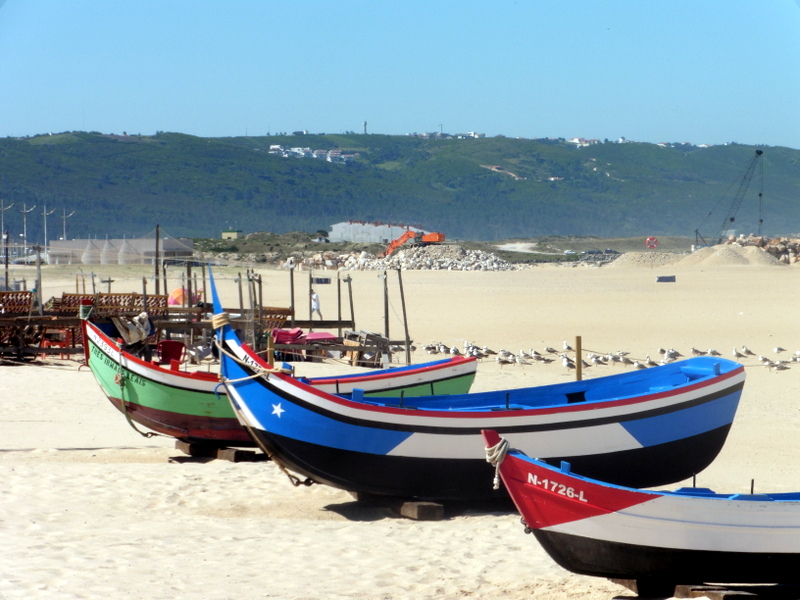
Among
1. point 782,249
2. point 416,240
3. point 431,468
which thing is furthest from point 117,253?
point 431,468

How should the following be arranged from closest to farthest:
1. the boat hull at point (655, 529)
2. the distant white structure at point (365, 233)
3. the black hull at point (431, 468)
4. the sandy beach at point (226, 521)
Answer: the boat hull at point (655, 529), the sandy beach at point (226, 521), the black hull at point (431, 468), the distant white structure at point (365, 233)

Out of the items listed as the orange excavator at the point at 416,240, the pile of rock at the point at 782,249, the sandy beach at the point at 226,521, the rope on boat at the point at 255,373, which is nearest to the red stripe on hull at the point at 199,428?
the sandy beach at the point at 226,521

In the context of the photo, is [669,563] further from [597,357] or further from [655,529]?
[597,357]

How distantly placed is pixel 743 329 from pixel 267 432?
1708 centimetres

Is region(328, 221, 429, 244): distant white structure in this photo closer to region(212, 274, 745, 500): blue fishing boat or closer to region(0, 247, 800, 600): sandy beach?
region(0, 247, 800, 600): sandy beach

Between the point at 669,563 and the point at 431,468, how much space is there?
7.96 ft

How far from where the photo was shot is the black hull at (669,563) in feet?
16.9

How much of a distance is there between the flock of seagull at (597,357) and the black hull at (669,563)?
11.1 metres

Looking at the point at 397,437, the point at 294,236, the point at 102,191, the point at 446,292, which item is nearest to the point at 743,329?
the point at 446,292

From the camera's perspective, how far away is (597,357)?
1712 centimetres

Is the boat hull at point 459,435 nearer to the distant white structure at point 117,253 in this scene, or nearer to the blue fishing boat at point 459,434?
the blue fishing boat at point 459,434

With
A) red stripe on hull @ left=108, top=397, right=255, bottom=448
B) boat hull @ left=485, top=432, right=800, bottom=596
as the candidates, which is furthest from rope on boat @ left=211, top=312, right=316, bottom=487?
boat hull @ left=485, top=432, right=800, bottom=596

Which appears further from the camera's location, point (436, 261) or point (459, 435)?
point (436, 261)

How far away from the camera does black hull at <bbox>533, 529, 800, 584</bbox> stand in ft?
16.9
